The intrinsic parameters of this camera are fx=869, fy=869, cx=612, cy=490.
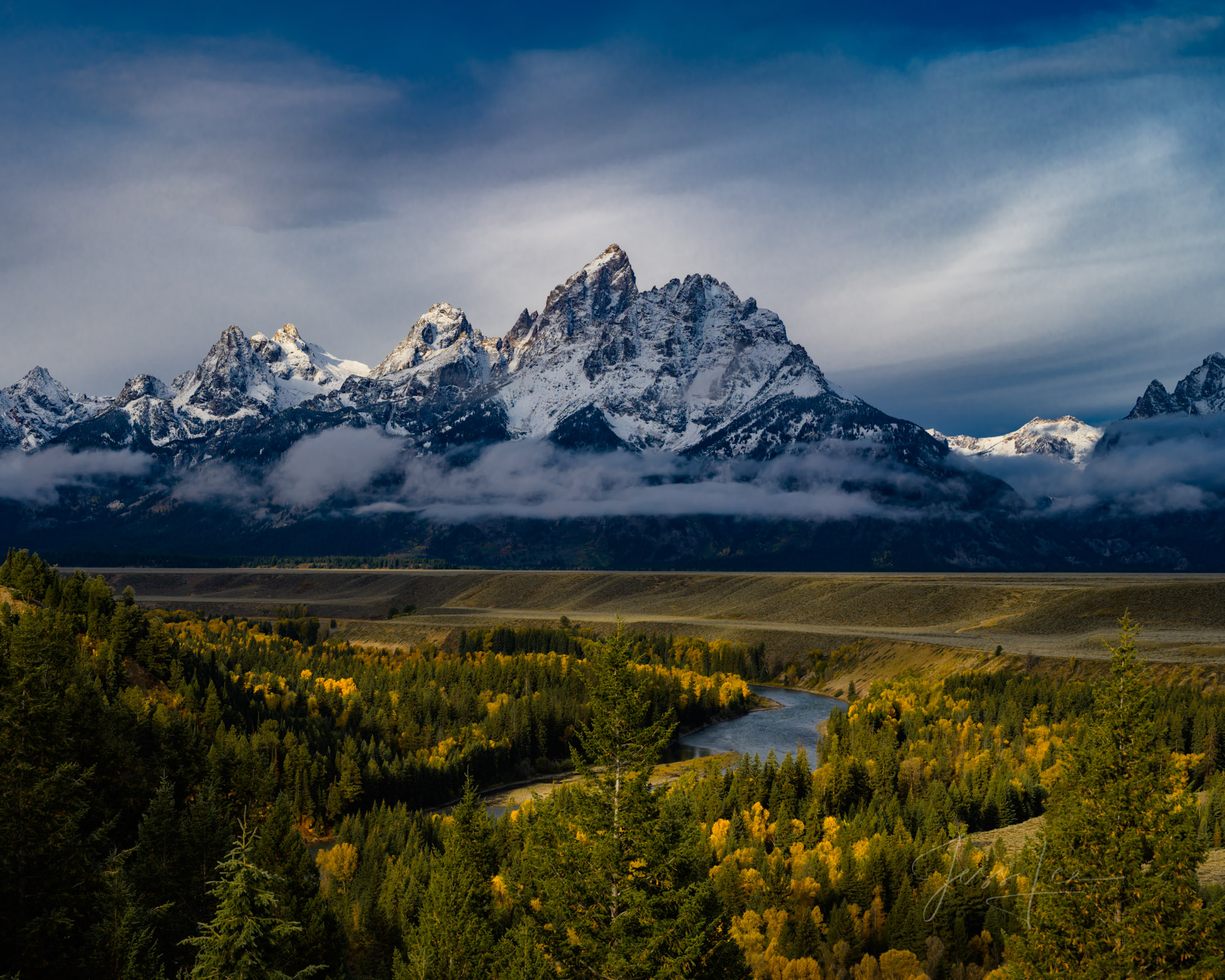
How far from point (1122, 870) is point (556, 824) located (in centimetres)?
1992

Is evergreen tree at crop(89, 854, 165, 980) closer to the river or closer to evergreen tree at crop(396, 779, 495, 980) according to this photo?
evergreen tree at crop(396, 779, 495, 980)

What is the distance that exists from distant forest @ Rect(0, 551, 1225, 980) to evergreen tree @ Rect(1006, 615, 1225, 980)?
0.37 ft

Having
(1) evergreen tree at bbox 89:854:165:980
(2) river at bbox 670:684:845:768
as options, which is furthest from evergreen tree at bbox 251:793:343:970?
(2) river at bbox 670:684:845:768

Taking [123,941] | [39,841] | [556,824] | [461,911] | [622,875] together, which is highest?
[556,824]

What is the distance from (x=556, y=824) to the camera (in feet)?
110

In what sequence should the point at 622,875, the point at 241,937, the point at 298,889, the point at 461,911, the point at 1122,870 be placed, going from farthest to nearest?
→ the point at 298,889 < the point at 461,911 < the point at 1122,870 < the point at 622,875 < the point at 241,937

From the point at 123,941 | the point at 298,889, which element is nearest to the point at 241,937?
the point at 123,941

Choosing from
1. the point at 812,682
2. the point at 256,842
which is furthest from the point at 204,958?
the point at 812,682

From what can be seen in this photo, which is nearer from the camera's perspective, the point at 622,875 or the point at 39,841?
the point at 622,875

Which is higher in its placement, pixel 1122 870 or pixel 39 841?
pixel 1122 870

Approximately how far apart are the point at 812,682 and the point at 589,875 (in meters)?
174

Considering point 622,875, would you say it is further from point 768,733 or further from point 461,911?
point 768,733

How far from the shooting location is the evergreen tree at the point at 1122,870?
28844 mm

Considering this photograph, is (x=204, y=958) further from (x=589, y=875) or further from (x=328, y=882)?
(x=328, y=882)
